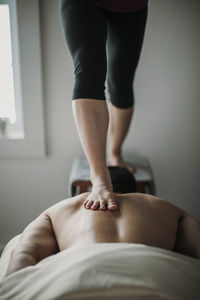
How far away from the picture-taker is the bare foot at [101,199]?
Result: 33.1 inches

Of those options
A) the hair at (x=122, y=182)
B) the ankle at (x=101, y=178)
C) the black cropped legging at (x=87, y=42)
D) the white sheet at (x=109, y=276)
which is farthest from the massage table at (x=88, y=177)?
the white sheet at (x=109, y=276)

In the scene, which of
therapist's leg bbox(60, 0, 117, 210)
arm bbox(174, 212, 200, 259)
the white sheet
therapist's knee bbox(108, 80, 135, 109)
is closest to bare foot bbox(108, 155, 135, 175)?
therapist's knee bbox(108, 80, 135, 109)

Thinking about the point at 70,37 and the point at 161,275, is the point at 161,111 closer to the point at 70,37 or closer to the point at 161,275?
the point at 70,37

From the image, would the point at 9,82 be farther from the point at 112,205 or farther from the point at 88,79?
the point at 112,205

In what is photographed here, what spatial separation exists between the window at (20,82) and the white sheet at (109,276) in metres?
1.14

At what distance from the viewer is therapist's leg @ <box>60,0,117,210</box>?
960mm

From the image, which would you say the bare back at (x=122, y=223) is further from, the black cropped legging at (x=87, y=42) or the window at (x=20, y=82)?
the window at (x=20, y=82)

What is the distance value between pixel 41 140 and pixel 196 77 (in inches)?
35.6

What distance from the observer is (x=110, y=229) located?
2.47ft

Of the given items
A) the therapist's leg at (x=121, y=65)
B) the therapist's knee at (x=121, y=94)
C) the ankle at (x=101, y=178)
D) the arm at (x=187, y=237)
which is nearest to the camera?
the arm at (x=187, y=237)

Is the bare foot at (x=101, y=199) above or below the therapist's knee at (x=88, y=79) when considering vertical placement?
below

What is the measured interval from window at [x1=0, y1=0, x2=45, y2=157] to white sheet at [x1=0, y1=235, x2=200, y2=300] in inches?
44.9

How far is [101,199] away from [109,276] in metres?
0.35

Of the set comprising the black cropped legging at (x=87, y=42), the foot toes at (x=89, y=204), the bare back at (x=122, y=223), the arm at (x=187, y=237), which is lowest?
the arm at (x=187, y=237)
